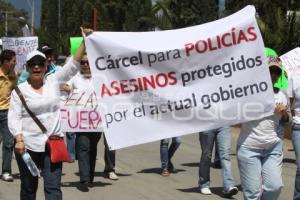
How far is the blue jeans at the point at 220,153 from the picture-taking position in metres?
8.37

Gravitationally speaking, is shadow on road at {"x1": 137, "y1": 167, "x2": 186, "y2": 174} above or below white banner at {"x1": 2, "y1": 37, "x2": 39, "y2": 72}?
below

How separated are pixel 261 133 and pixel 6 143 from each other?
4.57 m

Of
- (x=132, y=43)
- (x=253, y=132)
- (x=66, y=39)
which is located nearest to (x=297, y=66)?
(x=253, y=132)

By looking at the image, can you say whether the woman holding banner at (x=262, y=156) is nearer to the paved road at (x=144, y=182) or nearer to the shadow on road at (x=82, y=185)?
the paved road at (x=144, y=182)

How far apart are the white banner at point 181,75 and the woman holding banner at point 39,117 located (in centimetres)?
35

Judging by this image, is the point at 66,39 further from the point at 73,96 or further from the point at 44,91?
the point at 44,91

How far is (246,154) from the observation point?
6.24 meters

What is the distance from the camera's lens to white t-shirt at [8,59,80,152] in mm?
6223

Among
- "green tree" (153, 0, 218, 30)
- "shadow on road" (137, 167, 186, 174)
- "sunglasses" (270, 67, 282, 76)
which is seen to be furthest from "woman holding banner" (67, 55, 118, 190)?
"green tree" (153, 0, 218, 30)

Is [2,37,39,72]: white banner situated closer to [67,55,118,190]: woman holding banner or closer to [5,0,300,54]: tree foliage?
[5,0,300,54]: tree foliage

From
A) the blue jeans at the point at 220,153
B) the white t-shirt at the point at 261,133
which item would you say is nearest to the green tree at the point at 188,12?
the blue jeans at the point at 220,153

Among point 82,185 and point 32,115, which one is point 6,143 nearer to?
point 82,185

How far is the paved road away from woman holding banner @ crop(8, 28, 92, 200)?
2066 millimetres

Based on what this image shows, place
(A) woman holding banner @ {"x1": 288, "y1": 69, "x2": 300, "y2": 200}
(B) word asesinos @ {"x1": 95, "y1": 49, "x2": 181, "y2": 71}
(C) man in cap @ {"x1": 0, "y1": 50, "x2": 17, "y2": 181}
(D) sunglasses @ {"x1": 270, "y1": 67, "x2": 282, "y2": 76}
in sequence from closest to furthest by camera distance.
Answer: (B) word asesinos @ {"x1": 95, "y1": 49, "x2": 181, "y2": 71}
(D) sunglasses @ {"x1": 270, "y1": 67, "x2": 282, "y2": 76}
(A) woman holding banner @ {"x1": 288, "y1": 69, "x2": 300, "y2": 200}
(C) man in cap @ {"x1": 0, "y1": 50, "x2": 17, "y2": 181}
